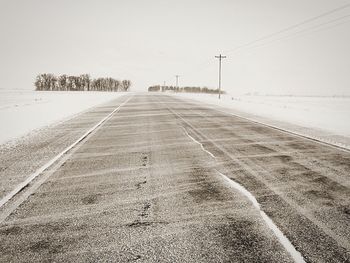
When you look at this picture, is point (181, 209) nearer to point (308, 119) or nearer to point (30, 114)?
point (308, 119)

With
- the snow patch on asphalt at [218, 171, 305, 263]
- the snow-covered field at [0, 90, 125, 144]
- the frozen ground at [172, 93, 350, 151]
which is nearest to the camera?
the snow patch on asphalt at [218, 171, 305, 263]

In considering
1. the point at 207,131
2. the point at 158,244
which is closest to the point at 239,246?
the point at 158,244

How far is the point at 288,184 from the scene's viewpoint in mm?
5242

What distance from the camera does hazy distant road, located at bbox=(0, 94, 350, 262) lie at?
3131 millimetres

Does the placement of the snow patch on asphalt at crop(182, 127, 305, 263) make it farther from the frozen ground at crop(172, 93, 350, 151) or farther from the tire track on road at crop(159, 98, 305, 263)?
the frozen ground at crop(172, 93, 350, 151)

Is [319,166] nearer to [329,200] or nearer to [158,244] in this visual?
[329,200]

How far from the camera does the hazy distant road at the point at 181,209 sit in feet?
10.3

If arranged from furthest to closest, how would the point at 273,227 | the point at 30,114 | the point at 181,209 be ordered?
the point at 30,114
the point at 181,209
the point at 273,227

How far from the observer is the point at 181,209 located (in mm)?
4168

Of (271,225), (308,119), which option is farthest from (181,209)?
(308,119)

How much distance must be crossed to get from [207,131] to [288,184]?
255 inches

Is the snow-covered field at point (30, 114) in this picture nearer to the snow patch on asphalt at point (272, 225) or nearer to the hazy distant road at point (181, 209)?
the hazy distant road at point (181, 209)

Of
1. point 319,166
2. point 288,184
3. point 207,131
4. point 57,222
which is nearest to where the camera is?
point 57,222

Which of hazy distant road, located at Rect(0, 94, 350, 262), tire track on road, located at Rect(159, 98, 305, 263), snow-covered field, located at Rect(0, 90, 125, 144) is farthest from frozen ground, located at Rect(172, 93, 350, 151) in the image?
snow-covered field, located at Rect(0, 90, 125, 144)
